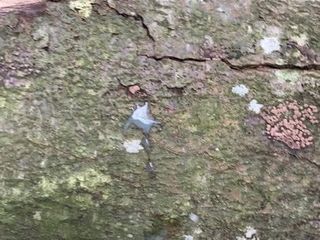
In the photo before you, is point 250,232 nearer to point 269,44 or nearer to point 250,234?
point 250,234

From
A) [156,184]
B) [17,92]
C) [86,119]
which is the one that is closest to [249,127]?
[156,184]

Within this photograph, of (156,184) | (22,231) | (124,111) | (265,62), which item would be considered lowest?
(22,231)

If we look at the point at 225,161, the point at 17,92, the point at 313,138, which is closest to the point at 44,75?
the point at 17,92

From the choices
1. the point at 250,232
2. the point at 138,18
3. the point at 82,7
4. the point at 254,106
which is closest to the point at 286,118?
the point at 254,106

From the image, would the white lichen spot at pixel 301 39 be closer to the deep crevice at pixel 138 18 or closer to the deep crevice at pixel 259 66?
the deep crevice at pixel 259 66

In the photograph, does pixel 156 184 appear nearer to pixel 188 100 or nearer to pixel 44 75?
pixel 188 100

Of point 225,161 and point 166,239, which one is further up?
point 225,161

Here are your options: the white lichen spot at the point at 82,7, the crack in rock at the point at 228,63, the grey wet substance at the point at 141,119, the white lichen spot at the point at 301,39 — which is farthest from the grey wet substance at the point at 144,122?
the white lichen spot at the point at 301,39
